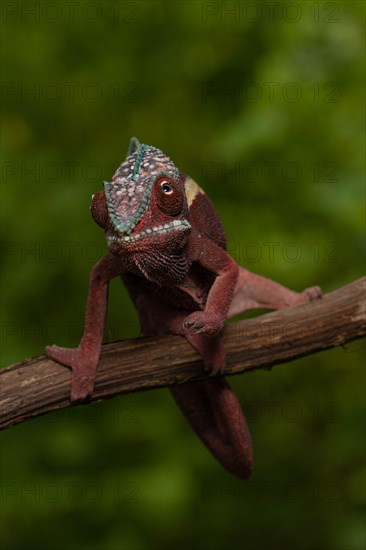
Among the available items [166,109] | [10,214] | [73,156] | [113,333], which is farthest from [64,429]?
[166,109]

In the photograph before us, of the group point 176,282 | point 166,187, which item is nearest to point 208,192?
point 176,282

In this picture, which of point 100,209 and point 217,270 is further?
point 217,270

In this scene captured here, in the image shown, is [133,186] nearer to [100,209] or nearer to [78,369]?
[100,209]

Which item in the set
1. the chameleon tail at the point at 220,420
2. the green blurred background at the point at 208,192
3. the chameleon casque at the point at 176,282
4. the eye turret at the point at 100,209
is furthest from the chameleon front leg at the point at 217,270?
the green blurred background at the point at 208,192

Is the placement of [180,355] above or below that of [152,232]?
below

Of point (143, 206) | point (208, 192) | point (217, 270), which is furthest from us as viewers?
point (208, 192)
